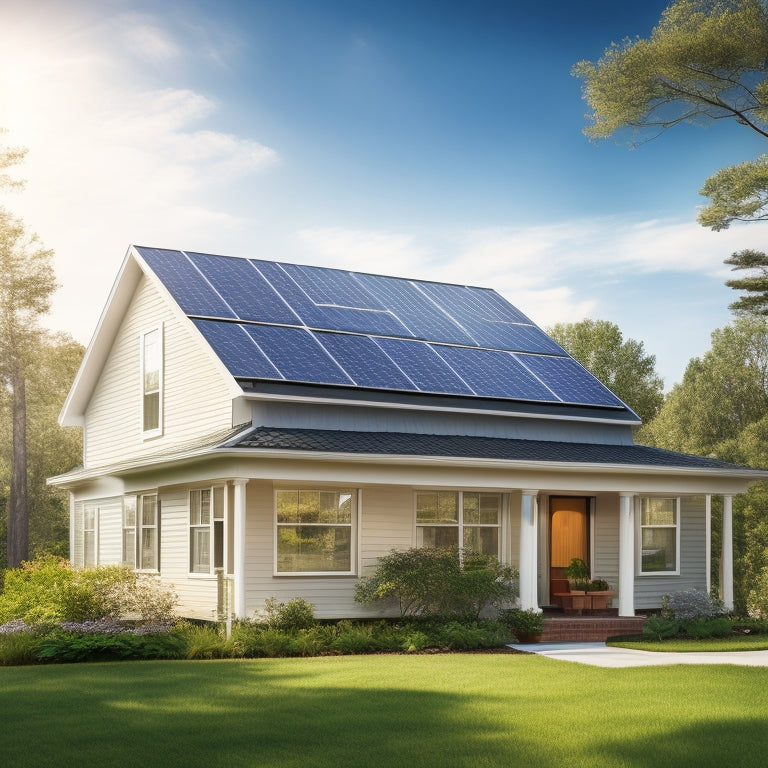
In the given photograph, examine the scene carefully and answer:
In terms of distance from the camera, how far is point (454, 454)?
18.5m

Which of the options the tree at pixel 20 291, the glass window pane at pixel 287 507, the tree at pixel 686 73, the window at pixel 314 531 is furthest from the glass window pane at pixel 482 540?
the tree at pixel 20 291

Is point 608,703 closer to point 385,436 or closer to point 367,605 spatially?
point 367,605

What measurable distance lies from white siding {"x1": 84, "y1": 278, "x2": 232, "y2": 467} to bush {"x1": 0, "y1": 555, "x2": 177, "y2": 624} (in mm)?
3094

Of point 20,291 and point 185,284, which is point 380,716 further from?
point 20,291

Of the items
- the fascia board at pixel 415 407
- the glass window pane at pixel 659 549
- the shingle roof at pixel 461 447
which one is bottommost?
the glass window pane at pixel 659 549

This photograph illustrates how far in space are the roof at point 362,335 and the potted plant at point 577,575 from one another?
338 cm

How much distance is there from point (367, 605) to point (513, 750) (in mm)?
9609

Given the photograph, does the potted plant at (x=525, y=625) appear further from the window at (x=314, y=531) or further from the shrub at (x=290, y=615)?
the shrub at (x=290, y=615)

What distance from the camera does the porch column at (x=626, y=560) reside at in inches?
791

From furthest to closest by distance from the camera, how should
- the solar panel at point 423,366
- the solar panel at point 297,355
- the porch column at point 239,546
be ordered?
1. the solar panel at point 423,366
2. the solar panel at point 297,355
3. the porch column at point 239,546

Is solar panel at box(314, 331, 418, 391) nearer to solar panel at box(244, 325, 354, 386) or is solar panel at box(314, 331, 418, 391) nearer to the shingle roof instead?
solar panel at box(244, 325, 354, 386)

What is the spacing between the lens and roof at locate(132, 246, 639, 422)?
1961cm

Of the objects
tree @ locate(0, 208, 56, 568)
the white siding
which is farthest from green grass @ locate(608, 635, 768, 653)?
tree @ locate(0, 208, 56, 568)

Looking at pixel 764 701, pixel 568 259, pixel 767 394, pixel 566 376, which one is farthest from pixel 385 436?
pixel 767 394
